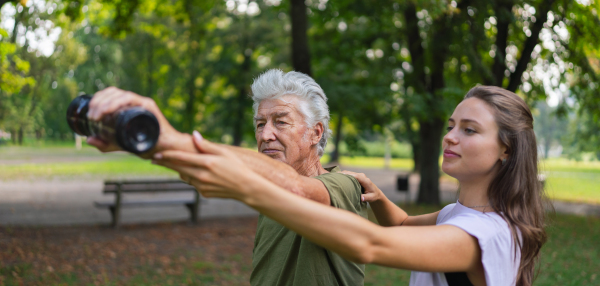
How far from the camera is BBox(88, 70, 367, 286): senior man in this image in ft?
4.44

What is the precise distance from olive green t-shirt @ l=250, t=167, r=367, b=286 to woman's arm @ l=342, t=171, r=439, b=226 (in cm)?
8

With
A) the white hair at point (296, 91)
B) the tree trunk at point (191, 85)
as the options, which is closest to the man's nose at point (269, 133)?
the white hair at point (296, 91)

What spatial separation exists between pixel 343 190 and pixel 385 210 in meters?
0.49

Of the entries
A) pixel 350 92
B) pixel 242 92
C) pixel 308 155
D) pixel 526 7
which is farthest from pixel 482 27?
pixel 242 92

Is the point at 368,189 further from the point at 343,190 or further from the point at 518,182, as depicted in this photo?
the point at 518,182

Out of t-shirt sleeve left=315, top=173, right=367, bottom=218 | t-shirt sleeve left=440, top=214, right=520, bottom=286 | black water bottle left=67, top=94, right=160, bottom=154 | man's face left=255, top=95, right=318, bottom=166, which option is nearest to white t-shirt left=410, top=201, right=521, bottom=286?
t-shirt sleeve left=440, top=214, right=520, bottom=286

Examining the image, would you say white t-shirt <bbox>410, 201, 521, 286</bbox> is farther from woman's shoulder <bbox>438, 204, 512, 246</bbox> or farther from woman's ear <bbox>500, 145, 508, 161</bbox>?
woman's ear <bbox>500, 145, 508, 161</bbox>

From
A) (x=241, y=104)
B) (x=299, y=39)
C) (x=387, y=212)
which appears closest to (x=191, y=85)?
(x=241, y=104)

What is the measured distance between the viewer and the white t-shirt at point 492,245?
1402mm

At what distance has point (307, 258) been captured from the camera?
5.54 ft

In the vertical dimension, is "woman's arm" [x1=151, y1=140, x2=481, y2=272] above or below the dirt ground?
above

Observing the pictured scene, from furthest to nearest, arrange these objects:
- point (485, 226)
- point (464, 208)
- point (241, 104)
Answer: point (241, 104) → point (464, 208) → point (485, 226)

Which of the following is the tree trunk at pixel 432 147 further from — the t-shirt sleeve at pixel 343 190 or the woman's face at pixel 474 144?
the woman's face at pixel 474 144

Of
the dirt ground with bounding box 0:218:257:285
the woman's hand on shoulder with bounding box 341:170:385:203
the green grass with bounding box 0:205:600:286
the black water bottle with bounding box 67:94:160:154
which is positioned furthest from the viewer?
the dirt ground with bounding box 0:218:257:285
